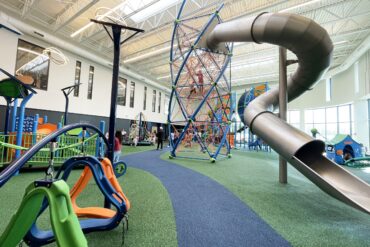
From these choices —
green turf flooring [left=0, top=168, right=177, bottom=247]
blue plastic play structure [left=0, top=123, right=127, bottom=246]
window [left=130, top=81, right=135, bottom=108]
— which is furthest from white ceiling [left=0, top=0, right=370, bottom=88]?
blue plastic play structure [left=0, top=123, right=127, bottom=246]

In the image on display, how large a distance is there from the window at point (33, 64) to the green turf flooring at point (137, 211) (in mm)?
8566

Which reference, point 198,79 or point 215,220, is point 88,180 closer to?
point 215,220

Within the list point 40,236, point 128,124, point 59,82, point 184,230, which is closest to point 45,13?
point 59,82

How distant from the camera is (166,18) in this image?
9.27 metres

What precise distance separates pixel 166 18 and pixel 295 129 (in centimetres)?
912

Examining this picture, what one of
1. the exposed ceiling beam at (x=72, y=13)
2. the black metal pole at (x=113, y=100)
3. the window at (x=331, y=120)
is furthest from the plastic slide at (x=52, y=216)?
the window at (x=331, y=120)

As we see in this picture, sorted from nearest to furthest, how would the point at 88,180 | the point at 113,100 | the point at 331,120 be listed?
the point at 88,180, the point at 113,100, the point at 331,120

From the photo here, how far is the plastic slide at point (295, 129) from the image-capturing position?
2.27 meters

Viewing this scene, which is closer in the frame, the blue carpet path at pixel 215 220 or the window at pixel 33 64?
the blue carpet path at pixel 215 220

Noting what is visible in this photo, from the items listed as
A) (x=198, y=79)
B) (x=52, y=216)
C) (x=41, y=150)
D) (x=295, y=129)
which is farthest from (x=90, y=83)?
(x=52, y=216)

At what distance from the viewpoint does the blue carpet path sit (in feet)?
5.80

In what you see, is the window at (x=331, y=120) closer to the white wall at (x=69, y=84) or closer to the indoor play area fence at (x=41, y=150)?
the white wall at (x=69, y=84)

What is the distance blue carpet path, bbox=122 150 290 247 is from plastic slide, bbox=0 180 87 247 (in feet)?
3.53

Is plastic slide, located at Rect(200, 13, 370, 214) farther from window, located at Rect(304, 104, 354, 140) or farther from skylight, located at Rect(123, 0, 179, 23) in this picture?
window, located at Rect(304, 104, 354, 140)
